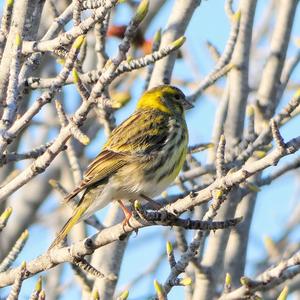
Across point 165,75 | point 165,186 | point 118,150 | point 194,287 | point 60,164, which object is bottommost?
point 194,287

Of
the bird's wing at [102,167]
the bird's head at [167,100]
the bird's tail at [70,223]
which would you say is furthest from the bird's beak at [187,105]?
the bird's tail at [70,223]

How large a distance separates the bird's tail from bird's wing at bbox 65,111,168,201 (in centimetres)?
20

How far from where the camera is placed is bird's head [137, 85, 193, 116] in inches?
275

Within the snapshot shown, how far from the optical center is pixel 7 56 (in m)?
4.62

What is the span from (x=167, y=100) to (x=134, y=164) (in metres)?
1.10

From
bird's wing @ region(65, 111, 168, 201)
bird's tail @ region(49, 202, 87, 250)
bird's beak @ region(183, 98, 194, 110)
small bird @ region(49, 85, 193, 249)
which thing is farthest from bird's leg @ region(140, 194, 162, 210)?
bird's beak @ region(183, 98, 194, 110)

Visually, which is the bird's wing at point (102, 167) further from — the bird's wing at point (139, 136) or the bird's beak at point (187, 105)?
the bird's beak at point (187, 105)

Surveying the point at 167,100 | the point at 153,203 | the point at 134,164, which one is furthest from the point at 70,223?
the point at 167,100

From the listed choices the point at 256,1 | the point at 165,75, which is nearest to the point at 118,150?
the point at 165,75

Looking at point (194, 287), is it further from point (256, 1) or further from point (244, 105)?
point (256, 1)

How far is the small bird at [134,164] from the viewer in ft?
18.9

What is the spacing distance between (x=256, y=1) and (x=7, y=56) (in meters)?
2.63

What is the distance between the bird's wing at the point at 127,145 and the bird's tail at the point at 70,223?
0.20 m

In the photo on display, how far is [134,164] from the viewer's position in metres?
6.12
